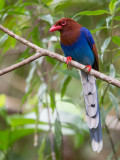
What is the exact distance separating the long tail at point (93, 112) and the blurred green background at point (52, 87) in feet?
0.25

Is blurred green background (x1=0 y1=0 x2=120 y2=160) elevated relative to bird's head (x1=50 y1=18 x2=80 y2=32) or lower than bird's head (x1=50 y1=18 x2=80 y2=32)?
lower

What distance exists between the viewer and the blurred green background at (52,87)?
125 inches

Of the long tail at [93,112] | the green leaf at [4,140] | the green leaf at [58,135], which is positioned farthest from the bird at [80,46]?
the green leaf at [4,140]

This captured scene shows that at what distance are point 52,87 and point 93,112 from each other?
2.77ft

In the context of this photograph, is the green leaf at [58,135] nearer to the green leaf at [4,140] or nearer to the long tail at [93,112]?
the long tail at [93,112]

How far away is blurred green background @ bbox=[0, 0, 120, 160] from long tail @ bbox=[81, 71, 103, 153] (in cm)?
7

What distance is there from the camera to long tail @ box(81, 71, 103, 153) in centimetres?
282

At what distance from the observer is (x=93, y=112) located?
9.70 feet

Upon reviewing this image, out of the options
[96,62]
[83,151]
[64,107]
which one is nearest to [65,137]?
[83,151]

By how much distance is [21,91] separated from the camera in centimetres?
635

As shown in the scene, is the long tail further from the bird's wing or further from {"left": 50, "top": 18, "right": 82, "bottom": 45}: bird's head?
{"left": 50, "top": 18, "right": 82, "bottom": 45}: bird's head

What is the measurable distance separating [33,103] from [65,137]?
55.8 inches

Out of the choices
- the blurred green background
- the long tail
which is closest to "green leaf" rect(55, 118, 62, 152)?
the blurred green background

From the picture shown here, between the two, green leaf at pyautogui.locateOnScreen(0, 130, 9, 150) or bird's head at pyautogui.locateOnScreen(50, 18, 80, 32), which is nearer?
bird's head at pyautogui.locateOnScreen(50, 18, 80, 32)
